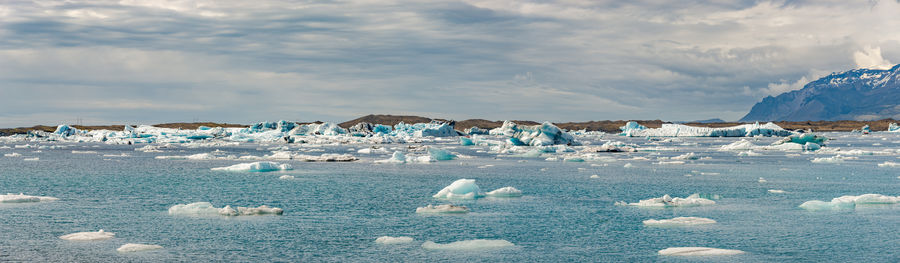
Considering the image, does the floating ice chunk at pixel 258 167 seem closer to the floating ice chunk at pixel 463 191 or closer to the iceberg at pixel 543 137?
the floating ice chunk at pixel 463 191

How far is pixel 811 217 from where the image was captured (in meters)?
16.8

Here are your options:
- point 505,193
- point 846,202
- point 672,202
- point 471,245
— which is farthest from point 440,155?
point 471,245

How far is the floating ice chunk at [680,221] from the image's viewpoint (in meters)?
15.5

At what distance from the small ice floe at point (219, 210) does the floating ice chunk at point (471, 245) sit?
5818 mm

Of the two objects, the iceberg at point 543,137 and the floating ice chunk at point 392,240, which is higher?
the iceberg at point 543,137

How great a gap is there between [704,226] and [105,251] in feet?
39.1

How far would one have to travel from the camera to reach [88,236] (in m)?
13.4

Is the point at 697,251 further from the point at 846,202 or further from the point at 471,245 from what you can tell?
the point at 846,202

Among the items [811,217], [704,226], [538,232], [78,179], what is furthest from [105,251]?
[78,179]

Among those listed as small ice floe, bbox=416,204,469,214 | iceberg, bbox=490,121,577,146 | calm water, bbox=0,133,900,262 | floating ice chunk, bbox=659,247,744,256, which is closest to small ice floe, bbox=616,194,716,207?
calm water, bbox=0,133,900,262

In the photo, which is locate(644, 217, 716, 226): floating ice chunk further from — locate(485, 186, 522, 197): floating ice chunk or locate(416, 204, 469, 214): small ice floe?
locate(485, 186, 522, 197): floating ice chunk

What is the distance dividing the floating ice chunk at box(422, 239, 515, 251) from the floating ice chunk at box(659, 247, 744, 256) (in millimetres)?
2805

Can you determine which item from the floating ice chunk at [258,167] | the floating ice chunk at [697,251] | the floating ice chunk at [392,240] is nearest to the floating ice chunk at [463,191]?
the floating ice chunk at [392,240]

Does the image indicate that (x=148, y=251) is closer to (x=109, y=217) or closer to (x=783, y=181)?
(x=109, y=217)
